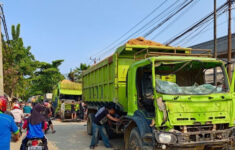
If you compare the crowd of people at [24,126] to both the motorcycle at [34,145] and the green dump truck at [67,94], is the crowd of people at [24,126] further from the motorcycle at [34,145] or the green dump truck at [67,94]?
the green dump truck at [67,94]

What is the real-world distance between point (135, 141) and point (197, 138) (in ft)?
4.51

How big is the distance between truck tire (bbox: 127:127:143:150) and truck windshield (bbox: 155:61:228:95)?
1.13 metres

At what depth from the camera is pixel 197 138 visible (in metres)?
4.13

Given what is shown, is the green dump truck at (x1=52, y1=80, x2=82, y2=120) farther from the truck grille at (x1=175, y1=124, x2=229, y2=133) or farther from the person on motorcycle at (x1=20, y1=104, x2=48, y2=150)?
the truck grille at (x1=175, y1=124, x2=229, y2=133)

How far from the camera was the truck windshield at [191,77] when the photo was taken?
182 inches

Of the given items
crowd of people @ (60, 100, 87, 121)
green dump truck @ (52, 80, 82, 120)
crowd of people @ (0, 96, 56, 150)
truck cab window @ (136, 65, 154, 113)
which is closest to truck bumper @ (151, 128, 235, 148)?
truck cab window @ (136, 65, 154, 113)

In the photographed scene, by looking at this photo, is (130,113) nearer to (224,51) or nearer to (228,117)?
(228,117)

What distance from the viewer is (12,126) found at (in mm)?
3553

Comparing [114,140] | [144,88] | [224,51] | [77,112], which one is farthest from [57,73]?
[144,88]

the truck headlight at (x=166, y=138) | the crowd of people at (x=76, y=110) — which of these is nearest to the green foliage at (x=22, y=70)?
the crowd of people at (x=76, y=110)

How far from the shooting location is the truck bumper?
4043 millimetres

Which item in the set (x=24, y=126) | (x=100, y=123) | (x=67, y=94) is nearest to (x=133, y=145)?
(x=24, y=126)

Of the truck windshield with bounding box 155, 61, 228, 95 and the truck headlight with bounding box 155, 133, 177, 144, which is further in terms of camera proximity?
the truck windshield with bounding box 155, 61, 228, 95

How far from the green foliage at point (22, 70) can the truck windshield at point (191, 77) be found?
708 inches
